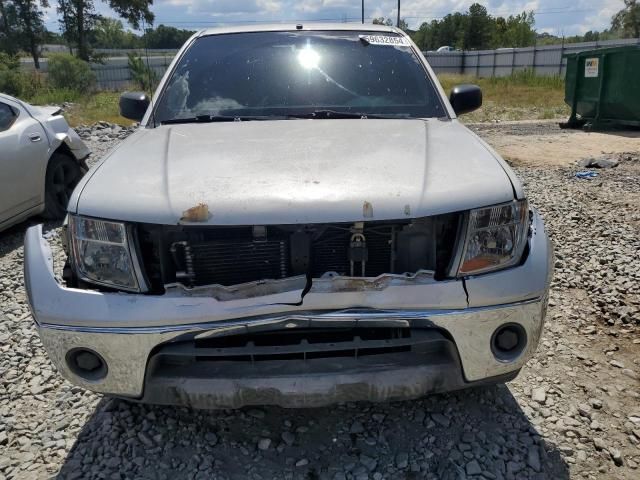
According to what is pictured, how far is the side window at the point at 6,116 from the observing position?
4.99m

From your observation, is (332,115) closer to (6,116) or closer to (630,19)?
(6,116)

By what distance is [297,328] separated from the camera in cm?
196

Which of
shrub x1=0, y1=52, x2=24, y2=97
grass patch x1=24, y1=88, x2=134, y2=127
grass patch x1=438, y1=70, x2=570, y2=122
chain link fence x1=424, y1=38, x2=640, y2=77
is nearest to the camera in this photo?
grass patch x1=24, y1=88, x2=134, y2=127

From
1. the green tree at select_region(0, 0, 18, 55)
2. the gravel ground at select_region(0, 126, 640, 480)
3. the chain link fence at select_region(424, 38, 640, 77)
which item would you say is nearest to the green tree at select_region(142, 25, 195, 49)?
the gravel ground at select_region(0, 126, 640, 480)

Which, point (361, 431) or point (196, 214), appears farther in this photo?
point (361, 431)

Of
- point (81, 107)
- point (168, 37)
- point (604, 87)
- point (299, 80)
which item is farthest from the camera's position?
point (168, 37)

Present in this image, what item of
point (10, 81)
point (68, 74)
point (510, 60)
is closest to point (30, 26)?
point (68, 74)

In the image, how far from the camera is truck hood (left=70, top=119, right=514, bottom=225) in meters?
1.95

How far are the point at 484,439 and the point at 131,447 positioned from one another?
4.94ft

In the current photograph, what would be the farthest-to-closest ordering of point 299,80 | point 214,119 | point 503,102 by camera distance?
1. point 503,102
2. point 299,80
3. point 214,119

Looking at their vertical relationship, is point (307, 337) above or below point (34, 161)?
below

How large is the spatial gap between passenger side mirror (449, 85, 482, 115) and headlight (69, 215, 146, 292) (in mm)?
2286

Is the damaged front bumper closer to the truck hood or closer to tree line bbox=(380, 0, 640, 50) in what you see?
the truck hood

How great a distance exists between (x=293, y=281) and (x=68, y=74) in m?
33.4
